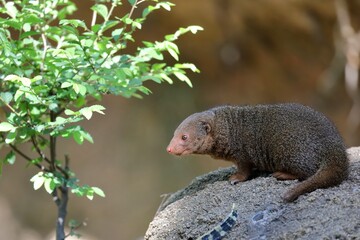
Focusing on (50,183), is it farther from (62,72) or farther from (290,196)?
(290,196)

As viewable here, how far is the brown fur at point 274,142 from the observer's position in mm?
2422

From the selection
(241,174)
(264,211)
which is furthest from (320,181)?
(241,174)

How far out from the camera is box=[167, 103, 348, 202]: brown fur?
7.95 ft


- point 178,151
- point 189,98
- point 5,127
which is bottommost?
point 189,98

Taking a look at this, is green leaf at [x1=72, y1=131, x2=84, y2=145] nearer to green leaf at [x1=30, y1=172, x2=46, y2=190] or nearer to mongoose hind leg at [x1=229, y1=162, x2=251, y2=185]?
green leaf at [x1=30, y1=172, x2=46, y2=190]

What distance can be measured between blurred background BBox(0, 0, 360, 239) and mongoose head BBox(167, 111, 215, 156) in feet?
9.85

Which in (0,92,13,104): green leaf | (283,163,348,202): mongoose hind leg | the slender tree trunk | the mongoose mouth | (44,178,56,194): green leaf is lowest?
the slender tree trunk

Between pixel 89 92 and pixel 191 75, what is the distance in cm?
374

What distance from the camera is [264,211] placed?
2375 millimetres

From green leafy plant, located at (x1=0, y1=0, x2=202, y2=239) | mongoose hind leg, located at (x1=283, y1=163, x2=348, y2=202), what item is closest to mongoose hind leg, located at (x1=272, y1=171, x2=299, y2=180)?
mongoose hind leg, located at (x1=283, y1=163, x2=348, y2=202)

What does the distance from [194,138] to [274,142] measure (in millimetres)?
401

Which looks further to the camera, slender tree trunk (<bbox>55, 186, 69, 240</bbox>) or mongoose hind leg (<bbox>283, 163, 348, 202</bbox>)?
slender tree trunk (<bbox>55, 186, 69, 240</bbox>)

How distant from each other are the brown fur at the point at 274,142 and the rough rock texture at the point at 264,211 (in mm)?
52

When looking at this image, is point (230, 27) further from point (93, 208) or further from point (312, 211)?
point (312, 211)
